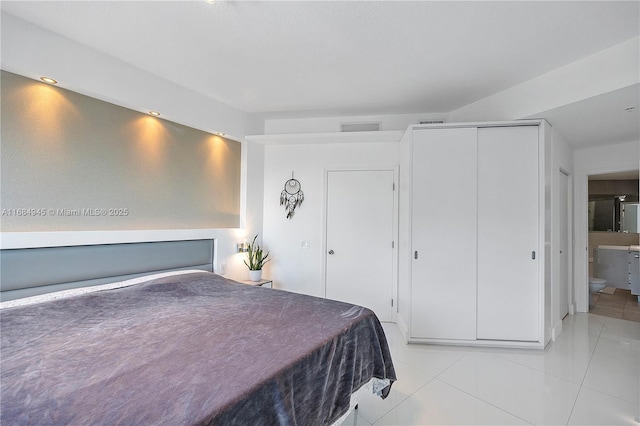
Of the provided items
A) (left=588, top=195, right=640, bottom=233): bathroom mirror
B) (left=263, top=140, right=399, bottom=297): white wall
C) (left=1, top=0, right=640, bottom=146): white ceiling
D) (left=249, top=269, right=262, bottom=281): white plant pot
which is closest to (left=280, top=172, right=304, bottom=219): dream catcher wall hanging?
(left=263, top=140, right=399, bottom=297): white wall

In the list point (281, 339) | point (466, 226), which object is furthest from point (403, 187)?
point (281, 339)

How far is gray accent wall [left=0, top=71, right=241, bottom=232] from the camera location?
193 centimetres

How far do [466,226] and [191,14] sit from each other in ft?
9.41

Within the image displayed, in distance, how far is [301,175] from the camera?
372cm

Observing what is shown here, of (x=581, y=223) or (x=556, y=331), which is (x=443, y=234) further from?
(x=581, y=223)

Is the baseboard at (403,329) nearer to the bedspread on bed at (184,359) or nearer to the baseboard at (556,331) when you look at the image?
the bedspread on bed at (184,359)

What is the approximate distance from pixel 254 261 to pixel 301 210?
2.89ft

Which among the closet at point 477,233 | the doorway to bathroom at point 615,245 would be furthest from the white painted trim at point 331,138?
the doorway to bathroom at point 615,245

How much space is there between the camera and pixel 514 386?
2.11 metres

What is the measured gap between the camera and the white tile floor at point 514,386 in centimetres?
178

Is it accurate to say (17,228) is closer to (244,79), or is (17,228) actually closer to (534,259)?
(244,79)

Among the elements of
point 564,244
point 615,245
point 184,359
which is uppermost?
point 564,244

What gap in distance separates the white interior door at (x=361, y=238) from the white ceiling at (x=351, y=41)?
3.61ft

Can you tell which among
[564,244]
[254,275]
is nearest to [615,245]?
[564,244]
